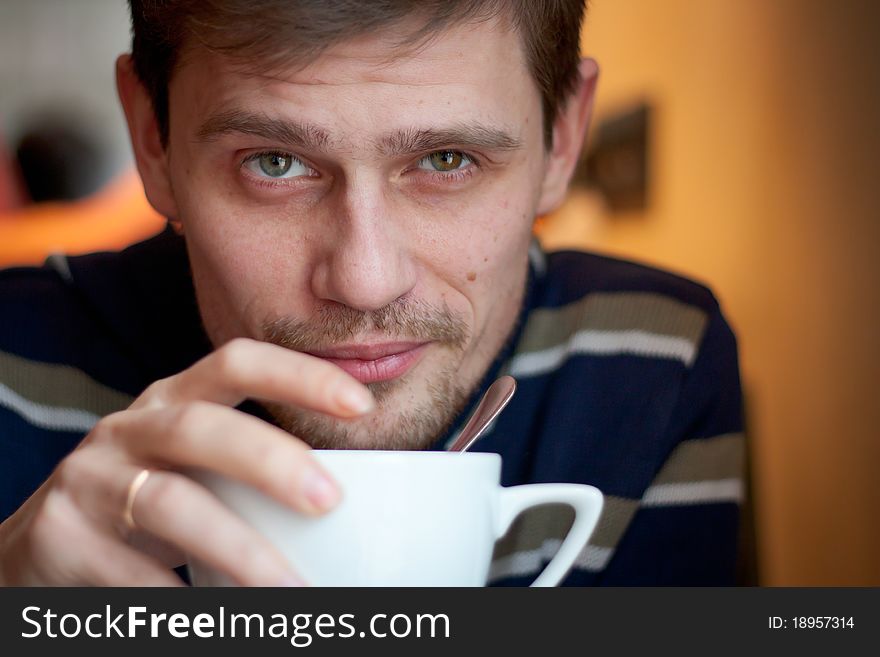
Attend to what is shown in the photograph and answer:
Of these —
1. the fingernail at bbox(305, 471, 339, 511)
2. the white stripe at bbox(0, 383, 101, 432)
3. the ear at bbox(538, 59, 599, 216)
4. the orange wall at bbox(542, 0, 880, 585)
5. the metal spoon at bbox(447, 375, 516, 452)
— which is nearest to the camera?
the fingernail at bbox(305, 471, 339, 511)

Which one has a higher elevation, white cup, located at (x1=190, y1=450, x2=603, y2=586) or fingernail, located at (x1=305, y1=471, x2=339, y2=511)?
fingernail, located at (x1=305, y1=471, x2=339, y2=511)

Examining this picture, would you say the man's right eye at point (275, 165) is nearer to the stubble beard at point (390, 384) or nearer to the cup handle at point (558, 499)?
the stubble beard at point (390, 384)

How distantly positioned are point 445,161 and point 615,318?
44 cm

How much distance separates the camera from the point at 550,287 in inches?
55.2

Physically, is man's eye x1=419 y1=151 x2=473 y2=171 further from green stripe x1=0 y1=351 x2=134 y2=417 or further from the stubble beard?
green stripe x1=0 y1=351 x2=134 y2=417

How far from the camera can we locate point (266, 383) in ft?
1.99

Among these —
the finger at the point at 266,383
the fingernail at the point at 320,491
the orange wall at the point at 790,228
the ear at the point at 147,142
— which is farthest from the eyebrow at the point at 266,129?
the orange wall at the point at 790,228

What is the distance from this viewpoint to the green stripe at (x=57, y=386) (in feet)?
3.92

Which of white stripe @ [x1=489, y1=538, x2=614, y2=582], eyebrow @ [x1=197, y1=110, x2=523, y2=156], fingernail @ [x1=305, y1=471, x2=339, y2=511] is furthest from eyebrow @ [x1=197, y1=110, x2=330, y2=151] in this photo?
white stripe @ [x1=489, y1=538, x2=614, y2=582]

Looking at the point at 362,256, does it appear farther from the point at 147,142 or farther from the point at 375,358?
the point at 147,142

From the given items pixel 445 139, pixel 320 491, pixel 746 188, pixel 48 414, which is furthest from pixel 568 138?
pixel 746 188

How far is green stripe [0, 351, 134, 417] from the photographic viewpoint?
1195mm
